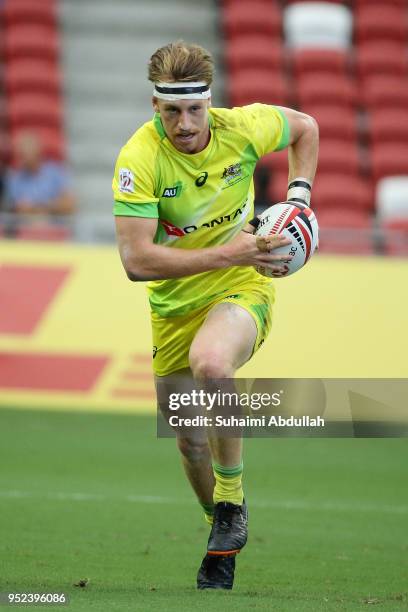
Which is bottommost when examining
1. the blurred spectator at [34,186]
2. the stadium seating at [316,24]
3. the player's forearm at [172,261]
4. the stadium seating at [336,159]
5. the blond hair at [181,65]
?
the stadium seating at [336,159]

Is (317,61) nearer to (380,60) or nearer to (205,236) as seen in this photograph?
(380,60)

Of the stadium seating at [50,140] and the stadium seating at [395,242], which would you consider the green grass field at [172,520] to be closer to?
the stadium seating at [395,242]

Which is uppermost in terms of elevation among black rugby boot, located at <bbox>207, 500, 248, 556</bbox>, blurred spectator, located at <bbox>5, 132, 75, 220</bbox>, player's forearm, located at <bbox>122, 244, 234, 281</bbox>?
player's forearm, located at <bbox>122, 244, 234, 281</bbox>

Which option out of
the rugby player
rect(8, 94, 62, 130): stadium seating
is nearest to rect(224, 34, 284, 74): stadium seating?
rect(8, 94, 62, 130): stadium seating

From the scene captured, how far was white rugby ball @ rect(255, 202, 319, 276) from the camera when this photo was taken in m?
6.57

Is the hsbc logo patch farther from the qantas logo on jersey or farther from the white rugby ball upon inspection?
the white rugby ball

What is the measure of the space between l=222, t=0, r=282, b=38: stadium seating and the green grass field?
8.74m

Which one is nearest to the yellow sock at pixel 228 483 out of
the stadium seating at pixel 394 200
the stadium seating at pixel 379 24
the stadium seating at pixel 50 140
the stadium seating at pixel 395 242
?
the stadium seating at pixel 395 242

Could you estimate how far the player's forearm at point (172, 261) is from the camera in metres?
6.49

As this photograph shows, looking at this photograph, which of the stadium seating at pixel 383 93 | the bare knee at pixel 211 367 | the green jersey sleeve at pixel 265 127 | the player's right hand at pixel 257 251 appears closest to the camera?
the bare knee at pixel 211 367

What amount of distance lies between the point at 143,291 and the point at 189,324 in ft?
20.9

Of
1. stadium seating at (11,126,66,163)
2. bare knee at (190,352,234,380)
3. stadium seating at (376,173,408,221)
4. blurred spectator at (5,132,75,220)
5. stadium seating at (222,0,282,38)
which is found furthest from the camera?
stadium seating at (222,0,282,38)

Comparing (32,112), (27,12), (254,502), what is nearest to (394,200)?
(32,112)

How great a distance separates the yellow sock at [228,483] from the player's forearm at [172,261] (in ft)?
3.40
